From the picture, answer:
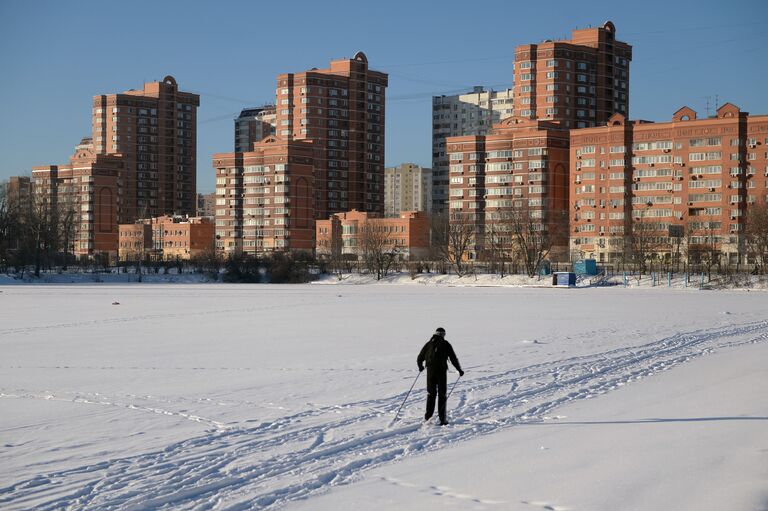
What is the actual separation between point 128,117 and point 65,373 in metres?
185

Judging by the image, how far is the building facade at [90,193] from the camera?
184875mm

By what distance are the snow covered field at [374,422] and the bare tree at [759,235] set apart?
7061 centimetres

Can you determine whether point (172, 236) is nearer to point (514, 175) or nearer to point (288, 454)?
point (514, 175)

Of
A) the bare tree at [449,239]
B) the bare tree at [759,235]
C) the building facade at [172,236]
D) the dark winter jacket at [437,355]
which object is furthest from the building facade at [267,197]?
the dark winter jacket at [437,355]

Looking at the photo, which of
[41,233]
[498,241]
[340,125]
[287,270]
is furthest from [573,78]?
[41,233]

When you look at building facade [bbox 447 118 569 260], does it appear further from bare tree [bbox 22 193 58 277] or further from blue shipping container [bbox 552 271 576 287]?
bare tree [bbox 22 193 58 277]

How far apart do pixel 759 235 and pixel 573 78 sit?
209ft

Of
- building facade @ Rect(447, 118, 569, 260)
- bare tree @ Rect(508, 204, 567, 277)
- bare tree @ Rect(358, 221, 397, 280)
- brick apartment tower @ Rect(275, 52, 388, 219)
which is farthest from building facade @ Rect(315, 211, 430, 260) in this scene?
bare tree @ Rect(358, 221, 397, 280)

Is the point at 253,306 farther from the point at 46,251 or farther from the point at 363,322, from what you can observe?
the point at 46,251

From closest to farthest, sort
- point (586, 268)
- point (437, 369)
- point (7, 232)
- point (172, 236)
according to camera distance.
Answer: point (437, 369)
point (586, 268)
point (7, 232)
point (172, 236)

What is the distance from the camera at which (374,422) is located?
16797mm

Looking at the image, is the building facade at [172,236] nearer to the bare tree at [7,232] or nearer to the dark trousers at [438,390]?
the bare tree at [7,232]

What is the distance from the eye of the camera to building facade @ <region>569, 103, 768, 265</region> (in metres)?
129

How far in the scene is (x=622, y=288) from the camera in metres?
86.1
